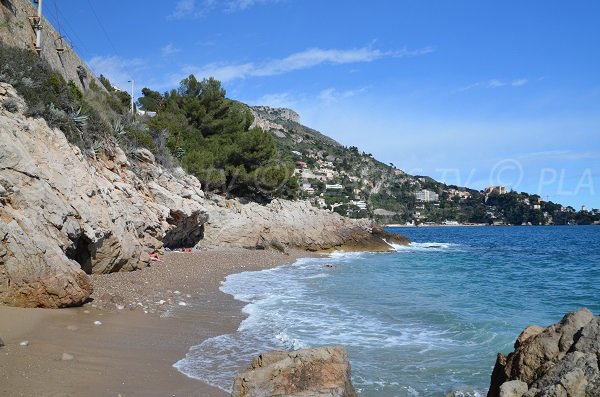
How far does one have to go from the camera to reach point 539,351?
4.30 meters

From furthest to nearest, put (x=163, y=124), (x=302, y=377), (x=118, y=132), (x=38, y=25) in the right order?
(x=163, y=124), (x=38, y=25), (x=118, y=132), (x=302, y=377)

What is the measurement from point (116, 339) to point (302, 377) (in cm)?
391

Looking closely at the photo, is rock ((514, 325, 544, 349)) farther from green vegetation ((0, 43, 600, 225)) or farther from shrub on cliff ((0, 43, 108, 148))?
shrub on cliff ((0, 43, 108, 148))

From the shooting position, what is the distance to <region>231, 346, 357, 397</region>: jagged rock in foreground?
14.5ft

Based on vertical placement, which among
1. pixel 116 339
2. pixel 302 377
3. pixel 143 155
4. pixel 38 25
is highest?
pixel 38 25

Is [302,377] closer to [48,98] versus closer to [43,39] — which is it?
[48,98]

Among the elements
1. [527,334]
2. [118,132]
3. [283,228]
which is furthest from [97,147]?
[283,228]

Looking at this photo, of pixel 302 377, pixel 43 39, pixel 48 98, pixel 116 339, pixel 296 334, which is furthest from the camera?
pixel 43 39

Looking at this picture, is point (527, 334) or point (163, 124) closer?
point (527, 334)

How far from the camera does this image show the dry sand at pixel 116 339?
202 inches

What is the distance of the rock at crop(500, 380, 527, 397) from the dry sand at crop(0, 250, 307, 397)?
323 centimetres

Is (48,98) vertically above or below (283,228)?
above

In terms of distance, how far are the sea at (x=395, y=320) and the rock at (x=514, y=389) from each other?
2.02 m

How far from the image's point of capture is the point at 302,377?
15.1 feet
